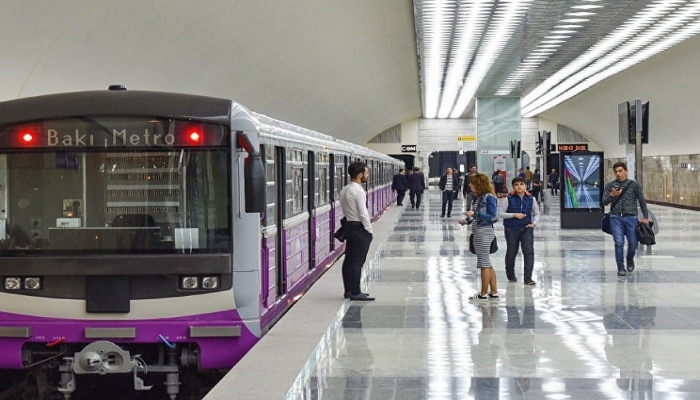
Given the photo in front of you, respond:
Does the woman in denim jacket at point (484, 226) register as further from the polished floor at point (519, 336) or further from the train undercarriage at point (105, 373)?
the train undercarriage at point (105, 373)

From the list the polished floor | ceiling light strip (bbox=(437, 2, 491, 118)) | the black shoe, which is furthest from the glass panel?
ceiling light strip (bbox=(437, 2, 491, 118))

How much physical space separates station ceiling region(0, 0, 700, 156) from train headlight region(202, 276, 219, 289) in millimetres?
7552

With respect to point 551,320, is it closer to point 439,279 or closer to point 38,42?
point 439,279

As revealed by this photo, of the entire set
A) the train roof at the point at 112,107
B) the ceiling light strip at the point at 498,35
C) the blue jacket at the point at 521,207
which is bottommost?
the blue jacket at the point at 521,207

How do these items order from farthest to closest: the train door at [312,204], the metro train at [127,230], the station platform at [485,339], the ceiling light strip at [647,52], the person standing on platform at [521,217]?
the ceiling light strip at [647,52] < the train door at [312,204] < the person standing on platform at [521,217] < the metro train at [127,230] < the station platform at [485,339]

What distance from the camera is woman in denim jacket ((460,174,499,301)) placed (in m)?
12.4

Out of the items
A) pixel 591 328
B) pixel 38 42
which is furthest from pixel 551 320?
pixel 38 42

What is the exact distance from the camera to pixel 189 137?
8.80m

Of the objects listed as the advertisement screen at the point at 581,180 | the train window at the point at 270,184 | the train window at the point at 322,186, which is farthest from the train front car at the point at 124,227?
the advertisement screen at the point at 581,180

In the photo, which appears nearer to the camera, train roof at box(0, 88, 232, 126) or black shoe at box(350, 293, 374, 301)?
train roof at box(0, 88, 232, 126)

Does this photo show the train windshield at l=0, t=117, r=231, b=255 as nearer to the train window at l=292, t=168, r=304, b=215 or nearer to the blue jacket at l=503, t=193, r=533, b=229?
the train window at l=292, t=168, r=304, b=215

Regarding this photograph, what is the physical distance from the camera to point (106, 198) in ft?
28.7

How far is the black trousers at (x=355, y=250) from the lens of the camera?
1214cm

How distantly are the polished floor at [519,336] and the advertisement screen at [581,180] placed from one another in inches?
314
